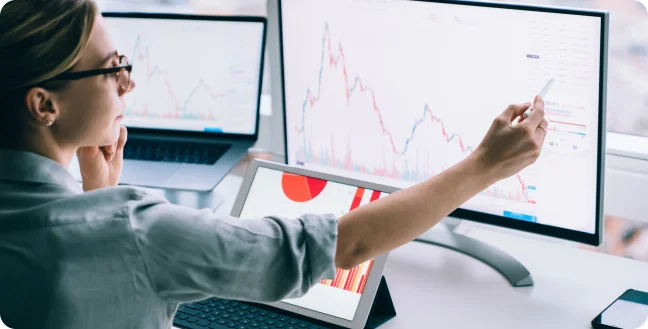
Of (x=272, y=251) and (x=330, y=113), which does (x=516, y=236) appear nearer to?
(x=330, y=113)

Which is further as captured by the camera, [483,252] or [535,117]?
[483,252]

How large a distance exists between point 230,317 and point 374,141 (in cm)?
46

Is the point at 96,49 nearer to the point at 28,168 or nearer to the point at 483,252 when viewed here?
the point at 28,168

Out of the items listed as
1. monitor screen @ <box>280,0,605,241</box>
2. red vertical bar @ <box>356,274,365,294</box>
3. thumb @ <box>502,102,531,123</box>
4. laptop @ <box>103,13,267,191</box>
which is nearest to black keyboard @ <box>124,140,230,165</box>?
laptop @ <box>103,13,267,191</box>

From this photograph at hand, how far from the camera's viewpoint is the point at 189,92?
5.50 feet

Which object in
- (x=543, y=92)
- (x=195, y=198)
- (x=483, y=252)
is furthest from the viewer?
(x=195, y=198)

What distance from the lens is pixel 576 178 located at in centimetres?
117

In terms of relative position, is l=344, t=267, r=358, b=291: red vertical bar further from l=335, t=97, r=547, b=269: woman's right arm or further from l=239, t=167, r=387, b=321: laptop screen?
l=335, t=97, r=547, b=269: woman's right arm

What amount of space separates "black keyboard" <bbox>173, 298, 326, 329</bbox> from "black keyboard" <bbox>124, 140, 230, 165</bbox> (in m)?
0.54

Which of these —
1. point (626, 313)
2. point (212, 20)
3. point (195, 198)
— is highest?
point (212, 20)

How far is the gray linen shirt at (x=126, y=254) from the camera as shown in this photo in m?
0.72

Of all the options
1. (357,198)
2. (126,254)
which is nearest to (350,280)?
(357,198)

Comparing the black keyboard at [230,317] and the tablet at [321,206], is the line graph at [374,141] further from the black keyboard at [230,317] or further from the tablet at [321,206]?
the black keyboard at [230,317]

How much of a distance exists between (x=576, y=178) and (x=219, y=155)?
2.70 feet
